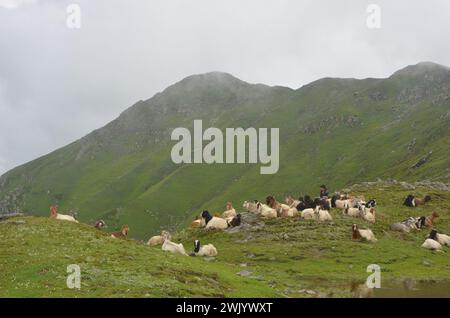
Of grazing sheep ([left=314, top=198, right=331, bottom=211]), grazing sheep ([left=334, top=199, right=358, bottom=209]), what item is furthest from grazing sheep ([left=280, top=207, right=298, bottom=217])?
grazing sheep ([left=334, top=199, right=358, bottom=209])

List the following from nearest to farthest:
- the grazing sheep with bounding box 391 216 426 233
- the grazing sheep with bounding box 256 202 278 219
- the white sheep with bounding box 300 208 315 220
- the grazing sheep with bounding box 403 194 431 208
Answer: the grazing sheep with bounding box 391 216 426 233, the white sheep with bounding box 300 208 315 220, the grazing sheep with bounding box 256 202 278 219, the grazing sheep with bounding box 403 194 431 208

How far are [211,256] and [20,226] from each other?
14.3 meters

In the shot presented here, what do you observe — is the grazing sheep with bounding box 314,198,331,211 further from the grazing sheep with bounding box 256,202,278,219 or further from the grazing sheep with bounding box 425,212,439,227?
the grazing sheep with bounding box 425,212,439,227

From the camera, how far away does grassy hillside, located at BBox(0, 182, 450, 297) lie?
25438 millimetres

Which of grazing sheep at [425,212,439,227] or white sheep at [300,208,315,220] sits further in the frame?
grazing sheep at [425,212,439,227]

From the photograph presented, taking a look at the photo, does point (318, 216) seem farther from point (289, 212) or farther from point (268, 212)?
point (268, 212)

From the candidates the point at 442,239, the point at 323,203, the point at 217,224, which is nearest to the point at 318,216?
the point at 323,203

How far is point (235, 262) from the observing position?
40000 millimetres

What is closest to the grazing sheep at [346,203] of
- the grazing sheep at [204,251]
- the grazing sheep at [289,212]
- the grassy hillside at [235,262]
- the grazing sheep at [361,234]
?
the grassy hillside at [235,262]

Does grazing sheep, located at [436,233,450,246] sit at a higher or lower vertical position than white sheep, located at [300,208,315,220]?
lower

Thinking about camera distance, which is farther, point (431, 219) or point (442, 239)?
point (431, 219)

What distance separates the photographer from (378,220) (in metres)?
52.5
